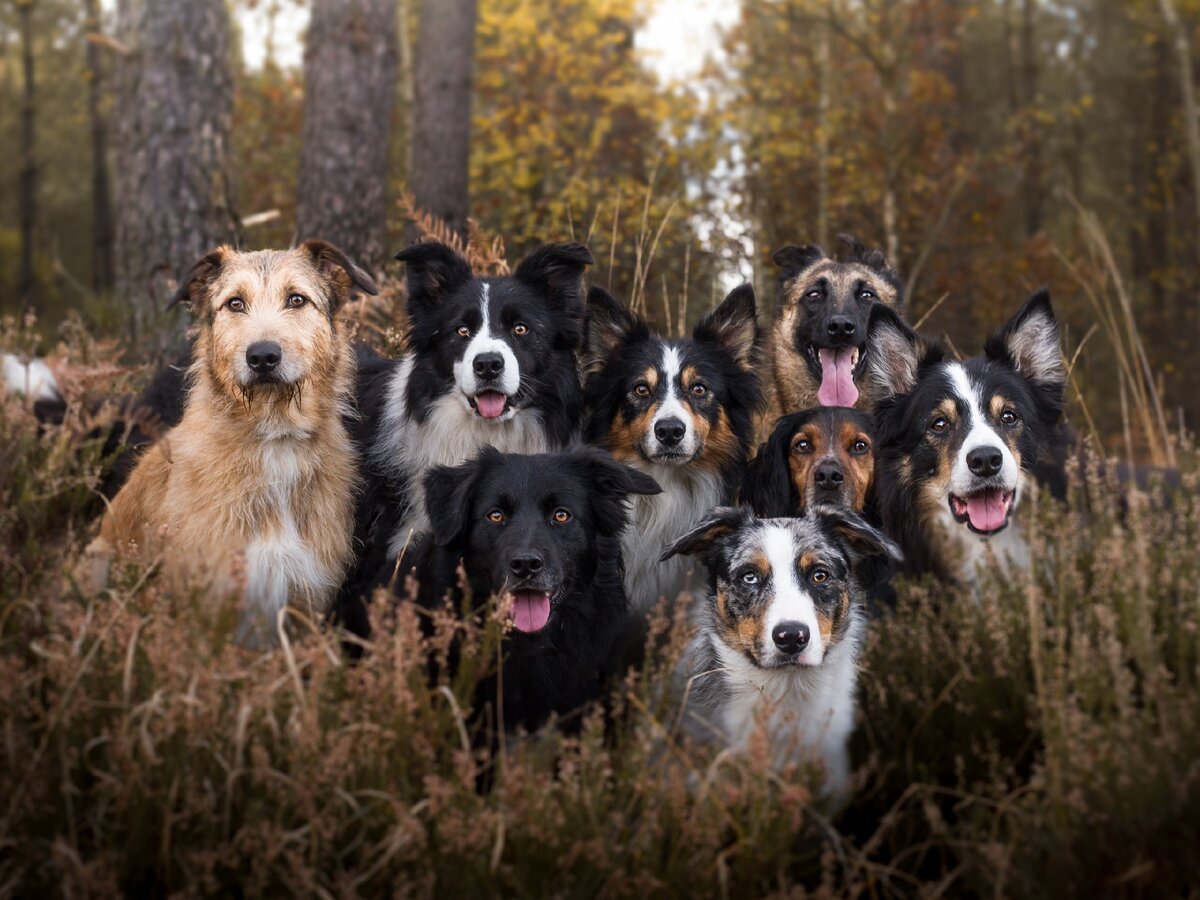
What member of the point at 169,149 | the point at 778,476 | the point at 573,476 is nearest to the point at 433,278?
the point at 573,476

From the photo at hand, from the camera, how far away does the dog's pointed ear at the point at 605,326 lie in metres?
6.12

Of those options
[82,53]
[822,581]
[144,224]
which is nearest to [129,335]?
[144,224]

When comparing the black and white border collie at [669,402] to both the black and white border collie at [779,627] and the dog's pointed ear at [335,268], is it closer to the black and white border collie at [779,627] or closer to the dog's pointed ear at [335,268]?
the black and white border collie at [779,627]

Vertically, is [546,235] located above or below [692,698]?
above

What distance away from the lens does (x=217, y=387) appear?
5488mm

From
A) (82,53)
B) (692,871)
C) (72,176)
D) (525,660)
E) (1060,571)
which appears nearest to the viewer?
(692,871)

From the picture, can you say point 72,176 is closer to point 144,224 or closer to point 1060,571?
point 144,224

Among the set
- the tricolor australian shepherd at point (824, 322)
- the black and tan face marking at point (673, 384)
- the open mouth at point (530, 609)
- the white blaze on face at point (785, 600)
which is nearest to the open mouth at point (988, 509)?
the white blaze on face at point (785, 600)

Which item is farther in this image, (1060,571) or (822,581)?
(822,581)

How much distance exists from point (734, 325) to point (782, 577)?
1.86 meters

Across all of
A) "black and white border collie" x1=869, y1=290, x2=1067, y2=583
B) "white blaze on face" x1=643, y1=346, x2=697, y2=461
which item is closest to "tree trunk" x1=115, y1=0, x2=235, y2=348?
"white blaze on face" x1=643, y1=346, x2=697, y2=461

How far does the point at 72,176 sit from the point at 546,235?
31885mm

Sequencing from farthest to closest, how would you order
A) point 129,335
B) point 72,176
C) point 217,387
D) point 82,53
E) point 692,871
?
point 72,176, point 82,53, point 129,335, point 217,387, point 692,871

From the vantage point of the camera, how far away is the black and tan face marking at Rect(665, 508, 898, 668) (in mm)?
4555
